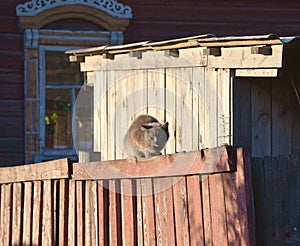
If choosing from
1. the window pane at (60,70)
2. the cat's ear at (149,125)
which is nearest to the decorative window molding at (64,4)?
the window pane at (60,70)

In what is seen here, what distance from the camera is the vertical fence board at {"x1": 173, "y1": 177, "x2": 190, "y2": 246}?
4770 millimetres

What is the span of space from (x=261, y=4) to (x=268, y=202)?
6892mm

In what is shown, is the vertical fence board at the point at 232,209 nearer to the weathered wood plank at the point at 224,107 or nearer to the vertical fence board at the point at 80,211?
the vertical fence board at the point at 80,211

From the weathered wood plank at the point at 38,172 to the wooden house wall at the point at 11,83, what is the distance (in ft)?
14.6

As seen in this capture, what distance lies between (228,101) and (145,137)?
1.03 m

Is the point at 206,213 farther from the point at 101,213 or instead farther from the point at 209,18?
the point at 209,18

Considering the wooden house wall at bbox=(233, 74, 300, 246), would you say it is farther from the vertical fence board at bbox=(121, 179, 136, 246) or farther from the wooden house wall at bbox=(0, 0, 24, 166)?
the wooden house wall at bbox=(0, 0, 24, 166)

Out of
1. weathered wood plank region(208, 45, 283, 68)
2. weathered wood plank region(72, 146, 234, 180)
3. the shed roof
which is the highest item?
the shed roof

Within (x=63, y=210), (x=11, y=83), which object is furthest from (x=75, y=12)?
(x=63, y=210)

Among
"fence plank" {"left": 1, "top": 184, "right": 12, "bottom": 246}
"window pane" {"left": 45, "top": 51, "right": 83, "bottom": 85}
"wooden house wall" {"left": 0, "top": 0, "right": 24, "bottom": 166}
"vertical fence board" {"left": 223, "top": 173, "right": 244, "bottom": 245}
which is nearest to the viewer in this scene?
"vertical fence board" {"left": 223, "top": 173, "right": 244, "bottom": 245}

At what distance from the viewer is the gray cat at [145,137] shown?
6.64m

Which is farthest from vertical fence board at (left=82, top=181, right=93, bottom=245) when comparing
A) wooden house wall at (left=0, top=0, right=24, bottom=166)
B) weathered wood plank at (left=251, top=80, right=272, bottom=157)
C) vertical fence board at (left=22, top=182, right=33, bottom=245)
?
wooden house wall at (left=0, top=0, right=24, bottom=166)

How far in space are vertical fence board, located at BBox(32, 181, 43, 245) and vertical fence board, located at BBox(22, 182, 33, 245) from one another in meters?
0.05

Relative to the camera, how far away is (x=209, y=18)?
444 inches
